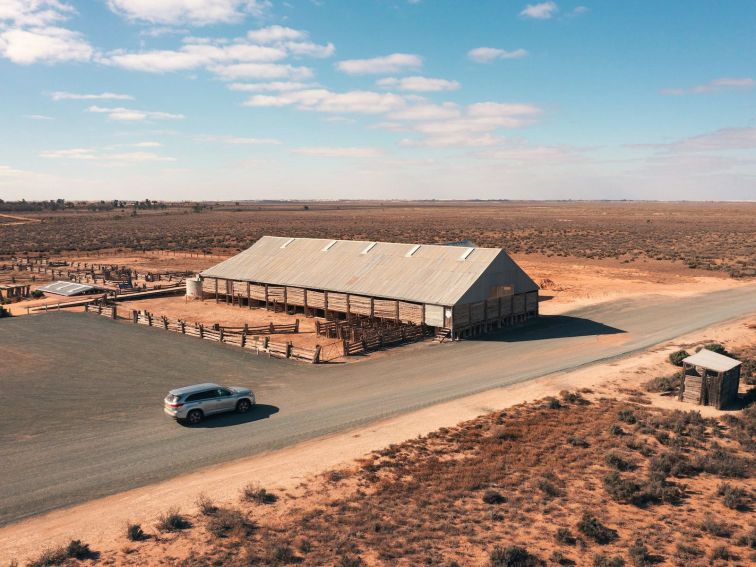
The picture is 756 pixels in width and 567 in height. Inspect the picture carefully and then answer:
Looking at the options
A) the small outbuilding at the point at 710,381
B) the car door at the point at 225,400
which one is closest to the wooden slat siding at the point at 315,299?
the car door at the point at 225,400

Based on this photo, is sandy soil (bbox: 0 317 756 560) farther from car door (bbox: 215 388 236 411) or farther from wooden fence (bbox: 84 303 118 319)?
wooden fence (bbox: 84 303 118 319)

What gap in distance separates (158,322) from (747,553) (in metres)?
38.1

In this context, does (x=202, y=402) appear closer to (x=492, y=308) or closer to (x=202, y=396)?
(x=202, y=396)

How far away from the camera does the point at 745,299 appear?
171 feet

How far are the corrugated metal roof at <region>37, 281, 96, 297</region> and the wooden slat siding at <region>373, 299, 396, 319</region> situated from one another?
31945 mm

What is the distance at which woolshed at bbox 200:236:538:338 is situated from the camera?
39625mm

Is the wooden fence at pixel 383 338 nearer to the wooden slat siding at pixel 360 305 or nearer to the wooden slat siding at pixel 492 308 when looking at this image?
the wooden slat siding at pixel 360 305

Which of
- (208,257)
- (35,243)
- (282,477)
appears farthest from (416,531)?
(35,243)

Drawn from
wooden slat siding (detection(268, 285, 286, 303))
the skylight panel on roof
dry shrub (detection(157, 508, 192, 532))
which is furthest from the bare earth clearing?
the skylight panel on roof

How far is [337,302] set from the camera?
44.3 m

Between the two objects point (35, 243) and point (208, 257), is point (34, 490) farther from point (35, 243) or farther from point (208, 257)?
point (35, 243)

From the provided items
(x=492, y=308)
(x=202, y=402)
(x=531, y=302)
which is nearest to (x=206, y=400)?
(x=202, y=402)

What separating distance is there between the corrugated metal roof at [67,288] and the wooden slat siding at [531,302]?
42.1 m

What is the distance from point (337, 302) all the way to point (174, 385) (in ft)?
Result: 57.3
